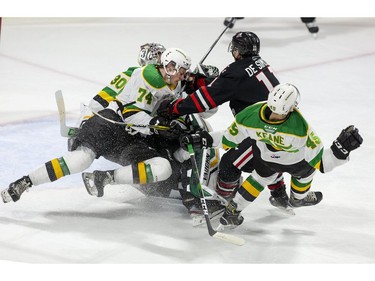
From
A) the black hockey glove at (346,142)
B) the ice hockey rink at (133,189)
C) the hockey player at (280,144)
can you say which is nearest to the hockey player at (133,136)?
the ice hockey rink at (133,189)

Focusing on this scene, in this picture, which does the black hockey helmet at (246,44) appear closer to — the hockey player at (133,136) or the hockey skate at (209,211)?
the hockey player at (133,136)

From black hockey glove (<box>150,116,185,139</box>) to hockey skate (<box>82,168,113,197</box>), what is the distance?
11.5 inches

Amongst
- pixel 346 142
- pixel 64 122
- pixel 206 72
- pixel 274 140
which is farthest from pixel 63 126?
pixel 346 142

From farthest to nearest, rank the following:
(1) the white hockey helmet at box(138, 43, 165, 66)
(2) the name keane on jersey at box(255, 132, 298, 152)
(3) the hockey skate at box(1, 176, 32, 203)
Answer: (1) the white hockey helmet at box(138, 43, 165, 66)
(3) the hockey skate at box(1, 176, 32, 203)
(2) the name keane on jersey at box(255, 132, 298, 152)

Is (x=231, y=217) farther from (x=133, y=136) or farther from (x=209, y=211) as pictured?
(x=133, y=136)

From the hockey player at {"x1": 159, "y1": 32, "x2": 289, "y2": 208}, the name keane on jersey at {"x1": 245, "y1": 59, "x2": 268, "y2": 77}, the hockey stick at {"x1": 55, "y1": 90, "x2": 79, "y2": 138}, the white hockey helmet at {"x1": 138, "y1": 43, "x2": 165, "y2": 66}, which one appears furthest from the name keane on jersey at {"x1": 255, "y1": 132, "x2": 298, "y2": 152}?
the hockey stick at {"x1": 55, "y1": 90, "x2": 79, "y2": 138}

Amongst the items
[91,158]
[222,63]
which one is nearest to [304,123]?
[91,158]

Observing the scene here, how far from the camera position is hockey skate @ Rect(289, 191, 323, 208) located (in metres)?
4.46

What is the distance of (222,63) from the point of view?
7047 mm

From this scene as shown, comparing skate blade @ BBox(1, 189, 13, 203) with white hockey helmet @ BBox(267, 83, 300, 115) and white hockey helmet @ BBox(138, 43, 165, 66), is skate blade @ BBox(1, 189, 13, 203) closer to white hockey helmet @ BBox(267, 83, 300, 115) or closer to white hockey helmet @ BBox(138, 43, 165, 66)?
white hockey helmet @ BBox(138, 43, 165, 66)

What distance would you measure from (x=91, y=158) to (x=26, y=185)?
0.32 metres

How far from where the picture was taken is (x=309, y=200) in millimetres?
4465

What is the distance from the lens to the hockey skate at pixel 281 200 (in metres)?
4.60

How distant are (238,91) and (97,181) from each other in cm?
76
